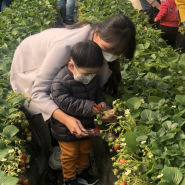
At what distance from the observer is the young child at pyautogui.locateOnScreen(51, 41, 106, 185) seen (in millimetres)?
1521

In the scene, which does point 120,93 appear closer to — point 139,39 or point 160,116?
point 160,116

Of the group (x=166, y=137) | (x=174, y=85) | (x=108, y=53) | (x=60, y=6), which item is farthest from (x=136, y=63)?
(x=60, y=6)

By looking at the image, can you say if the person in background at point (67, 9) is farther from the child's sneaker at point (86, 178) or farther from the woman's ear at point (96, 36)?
the child's sneaker at point (86, 178)

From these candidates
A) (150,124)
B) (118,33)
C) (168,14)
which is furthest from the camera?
(168,14)

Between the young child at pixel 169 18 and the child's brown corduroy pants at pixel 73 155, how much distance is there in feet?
10.7

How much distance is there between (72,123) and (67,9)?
5364 millimetres

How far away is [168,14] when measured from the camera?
432 cm

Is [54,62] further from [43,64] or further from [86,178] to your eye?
[86,178]

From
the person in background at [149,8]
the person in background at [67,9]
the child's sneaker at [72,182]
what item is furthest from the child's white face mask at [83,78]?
the person in background at [67,9]

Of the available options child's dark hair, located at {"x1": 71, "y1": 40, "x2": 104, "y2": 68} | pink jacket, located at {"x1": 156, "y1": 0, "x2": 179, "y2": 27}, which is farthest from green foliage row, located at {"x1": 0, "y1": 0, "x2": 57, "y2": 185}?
pink jacket, located at {"x1": 156, "y1": 0, "x2": 179, "y2": 27}

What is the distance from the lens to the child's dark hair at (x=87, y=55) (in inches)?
59.0

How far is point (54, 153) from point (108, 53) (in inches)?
44.8

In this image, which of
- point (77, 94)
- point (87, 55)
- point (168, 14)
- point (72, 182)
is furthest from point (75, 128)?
point (168, 14)

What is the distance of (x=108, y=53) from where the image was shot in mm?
1685
